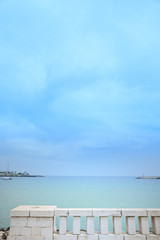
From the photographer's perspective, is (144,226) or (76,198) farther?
(76,198)

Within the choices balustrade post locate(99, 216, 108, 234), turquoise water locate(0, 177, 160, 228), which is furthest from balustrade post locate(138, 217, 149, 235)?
turquoise water locate(0, 177, 160, 228)

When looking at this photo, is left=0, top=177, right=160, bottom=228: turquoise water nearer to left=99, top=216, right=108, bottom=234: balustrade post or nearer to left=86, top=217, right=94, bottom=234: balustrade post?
left=86, top=217, right=94, bottom=234: balustrade post

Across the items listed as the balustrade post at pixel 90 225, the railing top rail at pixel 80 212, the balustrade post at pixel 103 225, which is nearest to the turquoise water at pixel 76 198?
the railing top rail at pixel 80 212

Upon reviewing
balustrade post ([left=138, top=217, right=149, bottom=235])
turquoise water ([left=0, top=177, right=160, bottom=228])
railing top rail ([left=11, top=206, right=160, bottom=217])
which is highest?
railing top rail ([left=11, top=206, right=160, bottom=217])

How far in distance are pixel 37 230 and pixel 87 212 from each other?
143 cm

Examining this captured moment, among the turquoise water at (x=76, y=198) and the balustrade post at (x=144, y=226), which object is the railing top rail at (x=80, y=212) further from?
the turquoise water at (x=76, y=198)

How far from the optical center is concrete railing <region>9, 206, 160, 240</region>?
4.77m

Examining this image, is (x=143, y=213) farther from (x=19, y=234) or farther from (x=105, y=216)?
(x=19, y=234)

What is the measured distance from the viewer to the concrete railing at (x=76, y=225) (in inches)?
188

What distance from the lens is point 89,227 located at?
4.82 m

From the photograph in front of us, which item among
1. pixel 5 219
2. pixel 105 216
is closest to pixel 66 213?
pixel 105 216

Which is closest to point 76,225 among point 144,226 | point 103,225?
point 103,225

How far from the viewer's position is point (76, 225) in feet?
15.9

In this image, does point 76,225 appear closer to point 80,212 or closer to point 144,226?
point 80,212
